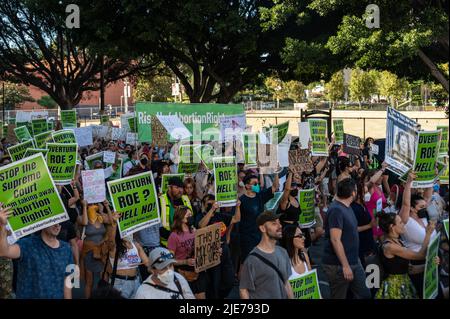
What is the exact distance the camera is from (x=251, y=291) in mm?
5082

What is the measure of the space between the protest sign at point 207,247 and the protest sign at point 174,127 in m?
6.35

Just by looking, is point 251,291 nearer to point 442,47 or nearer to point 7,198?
point 7,198

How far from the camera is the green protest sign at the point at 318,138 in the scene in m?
10.5

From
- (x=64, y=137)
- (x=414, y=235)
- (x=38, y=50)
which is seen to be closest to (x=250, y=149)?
(x=64, y=137)

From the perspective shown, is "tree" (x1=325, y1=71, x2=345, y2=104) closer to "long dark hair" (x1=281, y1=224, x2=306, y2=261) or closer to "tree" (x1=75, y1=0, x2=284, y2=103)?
"tree" (x1=75, y1=0, x2=284, y2=103)

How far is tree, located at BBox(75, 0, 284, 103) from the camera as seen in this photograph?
21.6m

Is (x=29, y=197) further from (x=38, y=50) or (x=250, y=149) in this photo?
(x=38, y=50)

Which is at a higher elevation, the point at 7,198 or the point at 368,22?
the point at 368,22

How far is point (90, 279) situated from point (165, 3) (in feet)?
54.5

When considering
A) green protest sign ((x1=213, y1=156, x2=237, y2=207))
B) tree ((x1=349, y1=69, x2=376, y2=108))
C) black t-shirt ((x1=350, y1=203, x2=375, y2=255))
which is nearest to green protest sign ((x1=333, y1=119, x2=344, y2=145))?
green protest sign ((x1=213, y1=156, x2=237, y2=207))

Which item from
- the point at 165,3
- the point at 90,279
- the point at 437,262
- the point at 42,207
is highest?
the point at 165,3

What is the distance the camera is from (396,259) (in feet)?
19.2

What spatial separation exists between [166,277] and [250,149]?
5.86 metres

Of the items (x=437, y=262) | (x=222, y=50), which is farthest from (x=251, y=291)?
(x=222, y=50)
